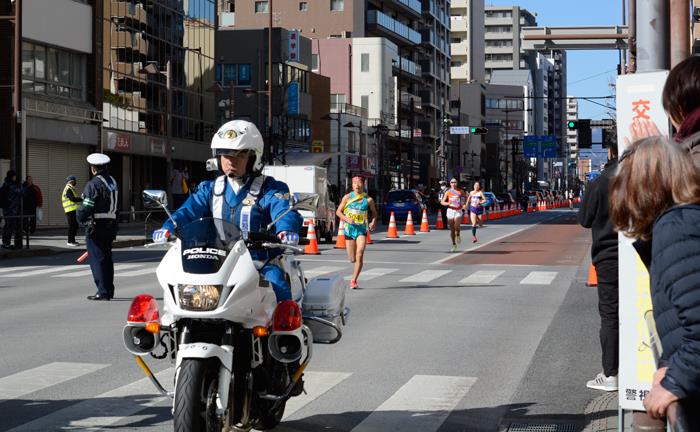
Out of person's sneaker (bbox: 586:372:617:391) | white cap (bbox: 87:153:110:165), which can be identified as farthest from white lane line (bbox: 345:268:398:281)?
person's sneaker (bbox: 586:372:617:391)

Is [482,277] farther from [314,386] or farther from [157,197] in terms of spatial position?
[157,197]

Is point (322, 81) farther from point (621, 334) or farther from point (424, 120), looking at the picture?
point (621, 334)

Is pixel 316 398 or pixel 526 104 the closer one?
pixel 316 398

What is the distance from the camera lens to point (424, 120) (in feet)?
384

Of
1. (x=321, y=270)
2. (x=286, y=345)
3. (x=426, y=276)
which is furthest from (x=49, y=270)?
(x=286, y=345)

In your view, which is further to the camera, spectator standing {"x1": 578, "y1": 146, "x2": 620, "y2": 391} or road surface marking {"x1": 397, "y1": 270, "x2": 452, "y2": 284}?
road surface marking {"x1": 397, "y1": 270, "x2": 452, "y2": 284}

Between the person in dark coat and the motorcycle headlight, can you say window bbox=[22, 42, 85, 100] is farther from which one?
the person in dark coat

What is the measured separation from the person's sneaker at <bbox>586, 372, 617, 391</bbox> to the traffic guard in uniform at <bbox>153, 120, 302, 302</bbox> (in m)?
3.24

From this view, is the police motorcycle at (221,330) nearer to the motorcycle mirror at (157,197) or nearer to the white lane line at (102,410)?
the motorcycle mirror at (157,197)

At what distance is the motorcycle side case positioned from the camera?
22.1 feet

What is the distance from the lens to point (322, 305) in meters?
6.81

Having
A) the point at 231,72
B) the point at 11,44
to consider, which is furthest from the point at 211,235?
the point at 231,72

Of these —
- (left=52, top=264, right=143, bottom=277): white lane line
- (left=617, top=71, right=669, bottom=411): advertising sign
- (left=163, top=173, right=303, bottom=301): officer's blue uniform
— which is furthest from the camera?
(left=52, top=264, right=143, bottom=277): white lane line

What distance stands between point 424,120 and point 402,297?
102 meters
